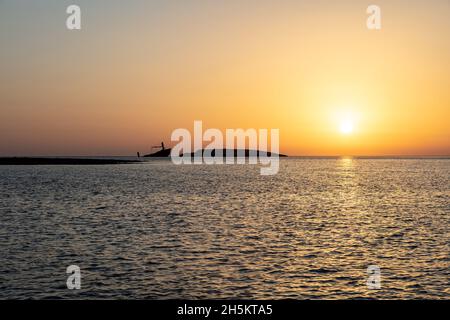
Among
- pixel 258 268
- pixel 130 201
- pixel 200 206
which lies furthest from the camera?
pixel 130 201

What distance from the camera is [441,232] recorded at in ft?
129

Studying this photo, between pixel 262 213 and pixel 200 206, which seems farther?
pixel 200 206

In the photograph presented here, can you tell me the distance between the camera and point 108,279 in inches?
912

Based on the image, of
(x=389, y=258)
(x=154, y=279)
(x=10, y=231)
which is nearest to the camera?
(x=154, y=279)

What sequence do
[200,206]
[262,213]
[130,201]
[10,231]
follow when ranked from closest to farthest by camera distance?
[10,231]
[262,213]
[200,206]
[130,201]
